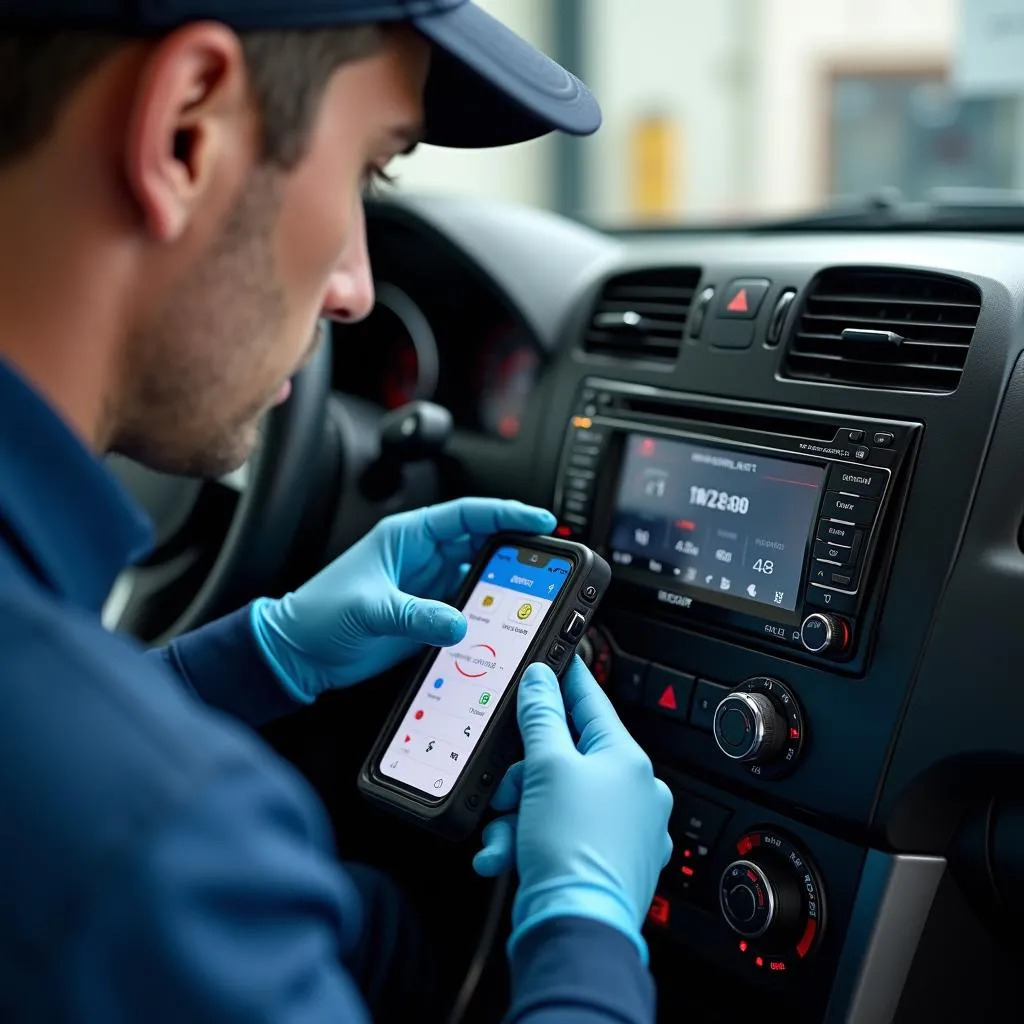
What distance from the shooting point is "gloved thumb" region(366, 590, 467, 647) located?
3.34ft

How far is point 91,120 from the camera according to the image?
64cm

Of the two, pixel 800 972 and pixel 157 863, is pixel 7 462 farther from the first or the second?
pixel 800 972

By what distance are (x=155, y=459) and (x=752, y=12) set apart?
5.30 feet

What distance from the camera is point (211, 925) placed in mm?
521

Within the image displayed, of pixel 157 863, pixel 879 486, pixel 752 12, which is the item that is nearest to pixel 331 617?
pixel 879 486

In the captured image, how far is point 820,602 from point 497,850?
0.33 meters

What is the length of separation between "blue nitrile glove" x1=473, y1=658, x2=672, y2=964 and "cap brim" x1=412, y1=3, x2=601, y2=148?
15.4 inches

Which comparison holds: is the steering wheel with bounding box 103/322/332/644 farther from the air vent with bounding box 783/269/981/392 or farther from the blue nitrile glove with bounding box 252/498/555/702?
the air vent with bounding box 783/269/981/392

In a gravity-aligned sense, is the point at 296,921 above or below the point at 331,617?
above

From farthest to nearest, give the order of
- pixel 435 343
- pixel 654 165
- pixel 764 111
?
pixel 654 165, pixel 764 111, pixel 435 343

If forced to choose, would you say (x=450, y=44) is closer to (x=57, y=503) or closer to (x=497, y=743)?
(x=57, y=503)

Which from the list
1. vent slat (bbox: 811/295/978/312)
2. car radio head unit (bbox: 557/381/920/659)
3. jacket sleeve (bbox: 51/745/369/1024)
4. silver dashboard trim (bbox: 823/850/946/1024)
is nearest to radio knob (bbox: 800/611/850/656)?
car radio head unit (bbox: 557/381/920/659)

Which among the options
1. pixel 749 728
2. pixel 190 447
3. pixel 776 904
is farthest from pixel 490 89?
pixel 776 904

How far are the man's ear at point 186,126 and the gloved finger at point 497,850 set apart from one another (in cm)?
46
